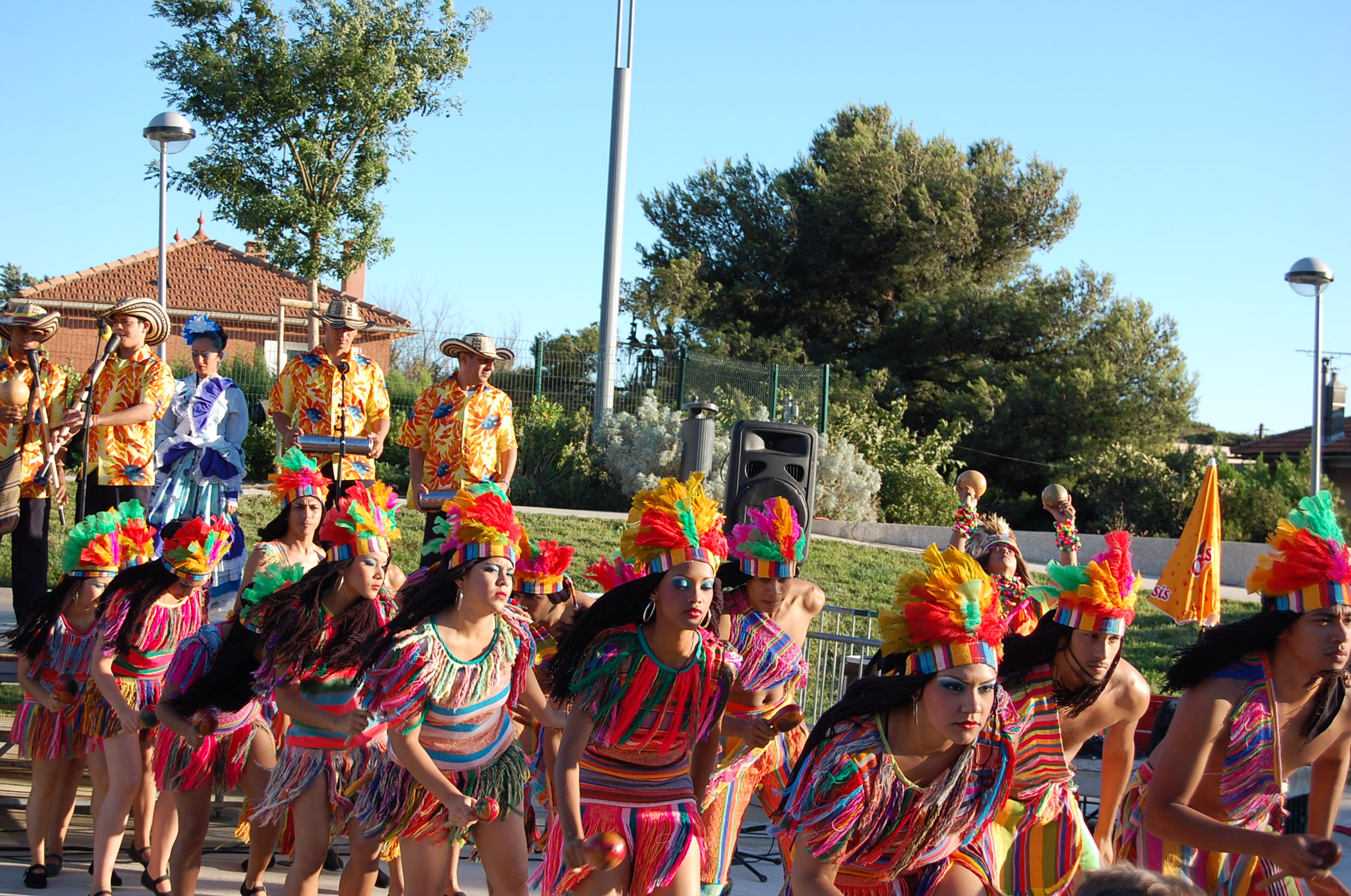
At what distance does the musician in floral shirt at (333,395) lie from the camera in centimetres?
753

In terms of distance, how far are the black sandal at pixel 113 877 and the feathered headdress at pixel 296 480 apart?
1.79 metres

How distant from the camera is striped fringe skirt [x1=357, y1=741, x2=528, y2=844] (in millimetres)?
4211

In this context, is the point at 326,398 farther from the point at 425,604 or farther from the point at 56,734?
the point at 425,604

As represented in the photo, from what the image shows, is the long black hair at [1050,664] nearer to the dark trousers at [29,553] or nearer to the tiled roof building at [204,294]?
the dark trousers at [29,553]

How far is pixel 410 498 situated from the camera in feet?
26.8

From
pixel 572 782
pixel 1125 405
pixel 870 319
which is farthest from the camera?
pixel 870 319

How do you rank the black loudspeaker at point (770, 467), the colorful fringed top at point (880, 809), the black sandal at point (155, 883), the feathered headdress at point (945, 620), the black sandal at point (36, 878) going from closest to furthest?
1. the colorful fringed top at point (880, 809)
2. the feathered headdress at point (945, 620)
3. the black sandal at point (155, 883)
4. the black sandal at point (36, 878)
5. the black loudspeaker at point (770, 467)

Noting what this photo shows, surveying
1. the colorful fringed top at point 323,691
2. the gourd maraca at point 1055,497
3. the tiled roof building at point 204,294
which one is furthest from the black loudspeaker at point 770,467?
the tiled roof building at point 204,294

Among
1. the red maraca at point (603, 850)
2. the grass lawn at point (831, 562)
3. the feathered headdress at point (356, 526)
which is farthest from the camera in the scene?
the grass lawn at point (831, 562)

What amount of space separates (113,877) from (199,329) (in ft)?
12.4

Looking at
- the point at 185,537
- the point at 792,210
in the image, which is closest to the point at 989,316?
the point at 792,210

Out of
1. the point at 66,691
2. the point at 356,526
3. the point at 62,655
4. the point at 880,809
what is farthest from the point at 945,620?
the point at 62,655

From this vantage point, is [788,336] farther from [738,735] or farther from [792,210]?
[738,735]

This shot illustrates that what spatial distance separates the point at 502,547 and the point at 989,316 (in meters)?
21.4
